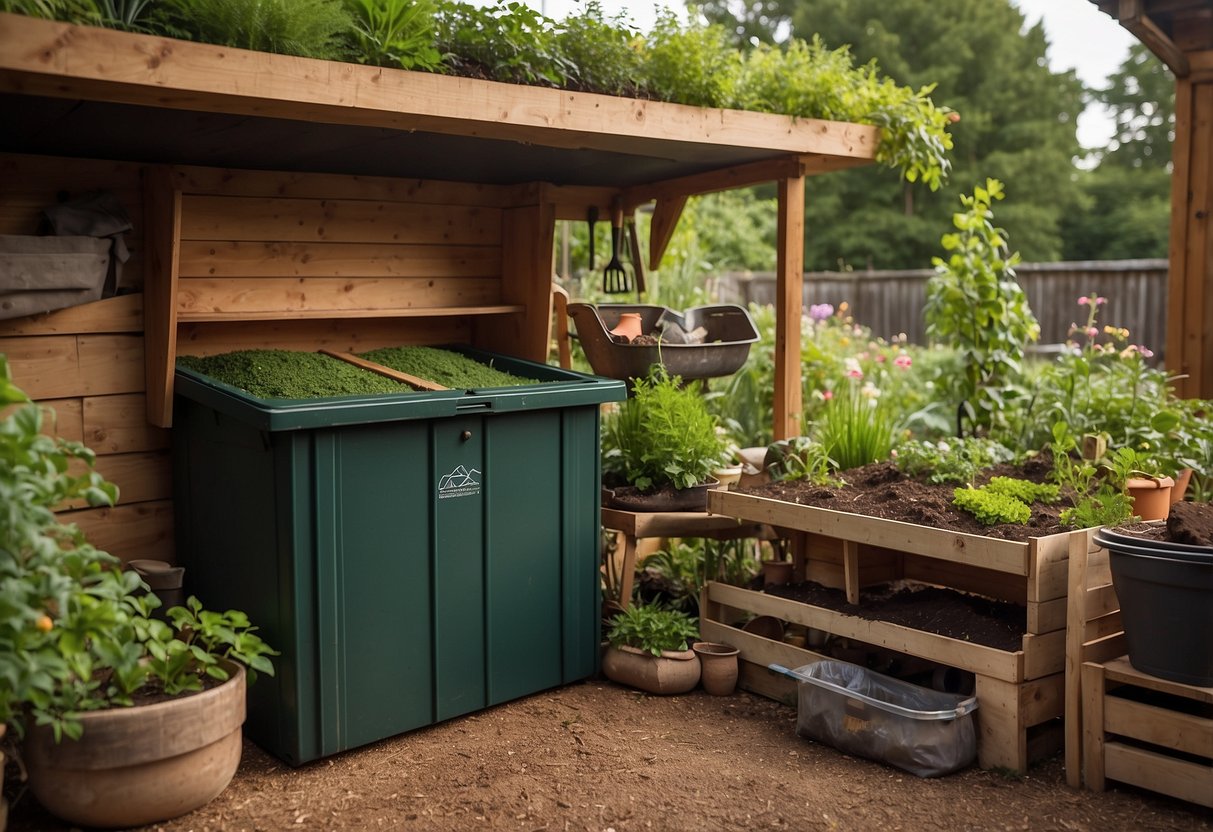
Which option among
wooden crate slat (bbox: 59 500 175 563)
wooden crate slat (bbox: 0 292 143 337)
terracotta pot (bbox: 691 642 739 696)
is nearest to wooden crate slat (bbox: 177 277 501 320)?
wooden crate slat (bbox: 0 292 143 337)

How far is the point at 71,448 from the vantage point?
8.64 feet

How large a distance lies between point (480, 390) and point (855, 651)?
1.63 meters

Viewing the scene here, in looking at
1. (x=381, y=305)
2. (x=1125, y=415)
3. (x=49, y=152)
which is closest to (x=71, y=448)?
(x=49, y=152)

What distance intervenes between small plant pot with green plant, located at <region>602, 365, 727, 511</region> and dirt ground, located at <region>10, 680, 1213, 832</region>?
0.92 metres

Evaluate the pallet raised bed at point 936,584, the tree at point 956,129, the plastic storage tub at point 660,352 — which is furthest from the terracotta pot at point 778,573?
the tree at point 956,129

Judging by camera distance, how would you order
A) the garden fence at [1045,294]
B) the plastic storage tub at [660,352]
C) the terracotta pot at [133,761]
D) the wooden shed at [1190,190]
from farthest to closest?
the garden fence at [1045,294]
the wooden shed at [1190,190]
the plastic storage tub at [660,352]
the terracotta pot at [133,761]

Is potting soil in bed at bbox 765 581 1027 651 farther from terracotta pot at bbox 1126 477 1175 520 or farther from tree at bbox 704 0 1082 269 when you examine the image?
tree at bbox 704 0 1082 269

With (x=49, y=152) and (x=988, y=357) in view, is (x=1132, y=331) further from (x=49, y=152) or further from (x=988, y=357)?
(x=49, y=152)

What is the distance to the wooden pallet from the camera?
3051mm

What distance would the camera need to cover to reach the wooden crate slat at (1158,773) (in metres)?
3.04

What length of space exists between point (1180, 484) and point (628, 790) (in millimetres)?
2660

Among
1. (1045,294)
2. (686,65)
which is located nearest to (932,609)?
(686,65)

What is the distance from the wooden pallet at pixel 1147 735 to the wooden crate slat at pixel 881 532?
0.40 meters

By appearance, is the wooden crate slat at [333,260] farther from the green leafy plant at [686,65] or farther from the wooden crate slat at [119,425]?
the green leafy plant at [686,65]
